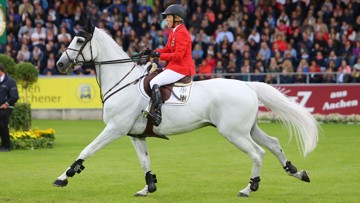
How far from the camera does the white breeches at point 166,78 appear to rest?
13328 mm

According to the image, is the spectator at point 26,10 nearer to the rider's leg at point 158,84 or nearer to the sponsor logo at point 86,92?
the sponsor logo at point 86,92

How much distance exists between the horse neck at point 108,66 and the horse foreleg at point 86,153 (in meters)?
0.88

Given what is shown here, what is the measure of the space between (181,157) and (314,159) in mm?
2900

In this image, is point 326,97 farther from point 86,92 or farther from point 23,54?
point 23,54

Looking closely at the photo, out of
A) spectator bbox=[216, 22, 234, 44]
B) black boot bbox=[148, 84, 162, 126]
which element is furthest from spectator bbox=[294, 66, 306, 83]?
black boot bbox=[148, 84, 162, 126]

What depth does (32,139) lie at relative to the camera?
2145 cm

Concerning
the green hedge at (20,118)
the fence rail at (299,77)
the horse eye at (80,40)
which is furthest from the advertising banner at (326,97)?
the horse eye at (80,40)

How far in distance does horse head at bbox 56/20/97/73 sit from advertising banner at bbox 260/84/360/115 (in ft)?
52.3

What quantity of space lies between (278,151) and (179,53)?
216cm

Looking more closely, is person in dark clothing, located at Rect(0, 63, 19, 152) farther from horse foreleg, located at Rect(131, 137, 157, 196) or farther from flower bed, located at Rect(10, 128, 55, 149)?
horse foreleg, located at Rect(131, 137, 157, 196)

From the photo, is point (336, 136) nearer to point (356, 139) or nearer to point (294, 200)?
point (356, 139)

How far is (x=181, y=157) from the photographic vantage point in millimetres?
19406

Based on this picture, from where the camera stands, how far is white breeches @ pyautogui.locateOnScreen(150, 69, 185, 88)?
1333 cm

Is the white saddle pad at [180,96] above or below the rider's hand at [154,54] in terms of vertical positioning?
below
